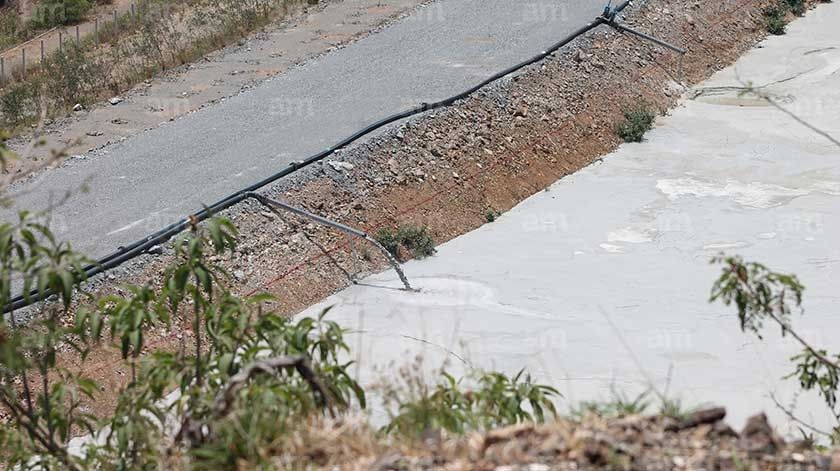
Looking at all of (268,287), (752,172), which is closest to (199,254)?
(268,287)

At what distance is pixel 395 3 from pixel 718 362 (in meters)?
12.5

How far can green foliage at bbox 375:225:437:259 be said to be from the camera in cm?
1581

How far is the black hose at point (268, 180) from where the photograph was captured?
534 inches

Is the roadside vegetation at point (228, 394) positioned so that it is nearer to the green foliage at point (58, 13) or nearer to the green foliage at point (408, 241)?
the green foliage at point (408, 241)

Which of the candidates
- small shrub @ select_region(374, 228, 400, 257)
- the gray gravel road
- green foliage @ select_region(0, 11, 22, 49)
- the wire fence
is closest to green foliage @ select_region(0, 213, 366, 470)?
the gray gravel road

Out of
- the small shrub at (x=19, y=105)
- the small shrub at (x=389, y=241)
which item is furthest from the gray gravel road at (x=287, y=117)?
the small shrub at (x=19, y=105)

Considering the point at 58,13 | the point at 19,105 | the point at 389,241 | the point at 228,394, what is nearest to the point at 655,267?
the point at 389,241

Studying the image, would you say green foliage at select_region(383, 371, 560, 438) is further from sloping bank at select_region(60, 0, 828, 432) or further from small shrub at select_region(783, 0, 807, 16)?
small shrub at select_region(783, 0, 807, 16)

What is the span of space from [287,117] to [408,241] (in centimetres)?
315

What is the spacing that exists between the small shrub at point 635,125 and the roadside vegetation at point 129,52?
21.7 feet

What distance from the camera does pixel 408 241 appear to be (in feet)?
52.4

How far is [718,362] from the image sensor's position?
12477 millimetres

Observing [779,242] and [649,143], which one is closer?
[779,242]

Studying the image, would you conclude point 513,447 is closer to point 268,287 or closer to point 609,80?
point 268,287
